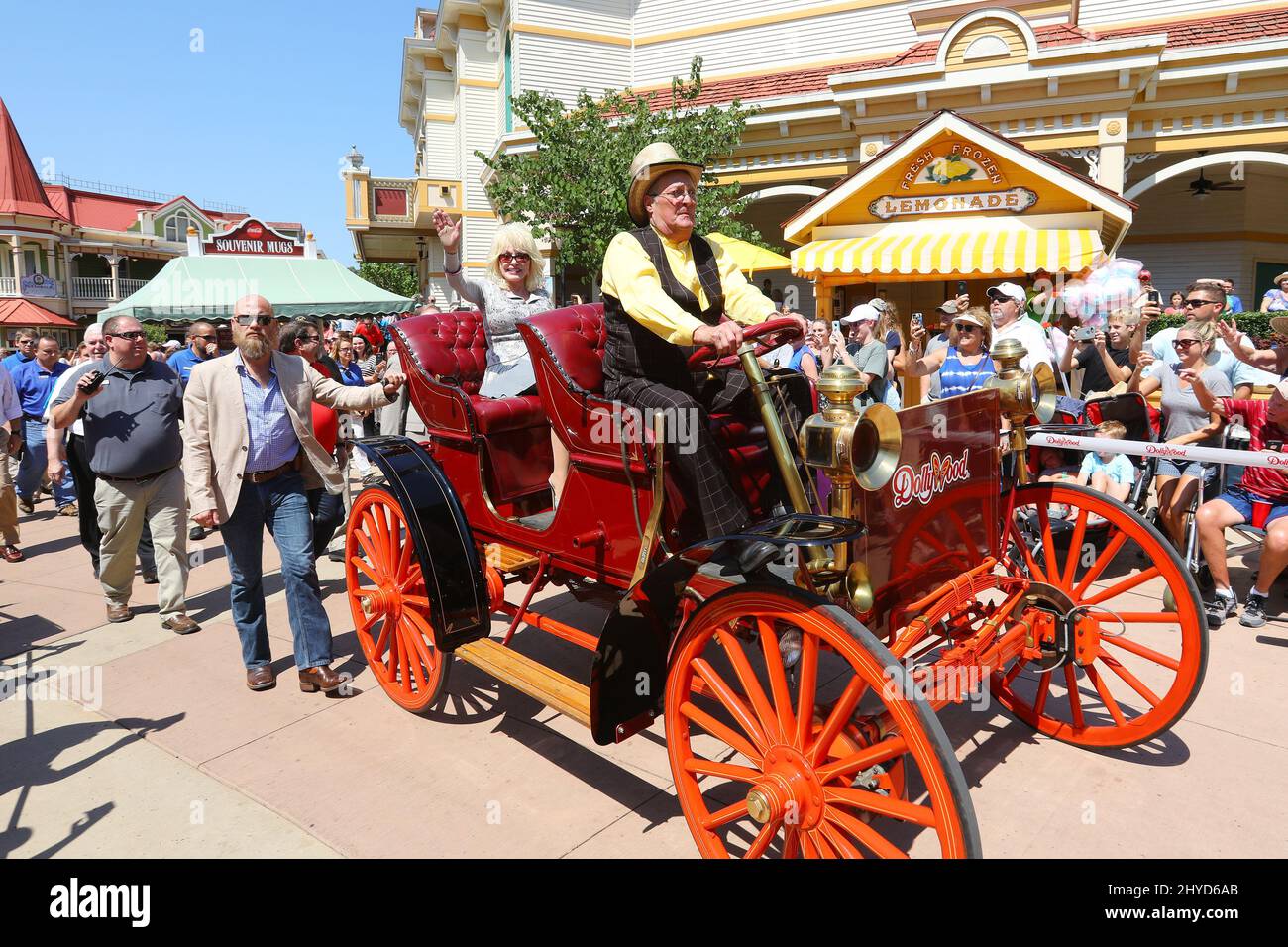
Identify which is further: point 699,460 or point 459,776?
point 459,776

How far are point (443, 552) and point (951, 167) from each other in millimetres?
9411

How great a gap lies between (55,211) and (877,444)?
49028 millimetres

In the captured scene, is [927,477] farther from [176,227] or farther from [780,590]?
[176,227]

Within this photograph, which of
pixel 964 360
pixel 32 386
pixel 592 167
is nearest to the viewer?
pixel 964 360

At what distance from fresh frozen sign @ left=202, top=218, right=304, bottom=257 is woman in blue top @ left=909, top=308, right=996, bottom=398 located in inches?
742

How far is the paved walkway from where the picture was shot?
2768mm

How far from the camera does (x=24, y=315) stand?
36.3 m

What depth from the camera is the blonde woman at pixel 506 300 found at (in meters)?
4.19

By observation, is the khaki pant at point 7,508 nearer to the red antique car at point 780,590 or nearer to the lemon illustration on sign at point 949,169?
the red antique car at point 780,590

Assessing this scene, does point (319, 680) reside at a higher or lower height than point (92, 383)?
lower

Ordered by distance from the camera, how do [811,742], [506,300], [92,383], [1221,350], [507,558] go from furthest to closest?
[1221,350] → [92,383] → [506,300] → [507,558] → [811,742]

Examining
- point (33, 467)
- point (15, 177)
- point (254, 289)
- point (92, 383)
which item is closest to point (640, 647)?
point (92, 383)

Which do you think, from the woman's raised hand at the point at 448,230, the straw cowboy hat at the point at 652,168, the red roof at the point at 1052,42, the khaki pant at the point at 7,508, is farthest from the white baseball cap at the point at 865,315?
the khaki pant at the point at 7,508
